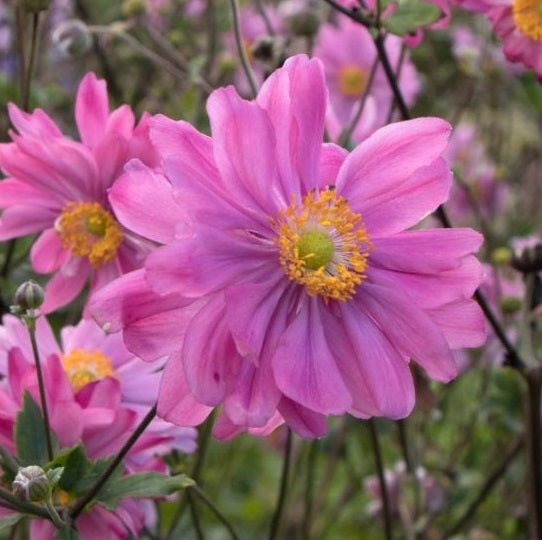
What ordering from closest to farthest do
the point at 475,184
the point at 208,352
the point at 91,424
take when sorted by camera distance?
the point at 208,352
the point at 91,424
the point at 475,184

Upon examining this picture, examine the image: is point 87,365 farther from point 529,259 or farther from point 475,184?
point 475,184

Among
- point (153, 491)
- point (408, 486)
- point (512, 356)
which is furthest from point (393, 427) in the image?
point (153, 491)

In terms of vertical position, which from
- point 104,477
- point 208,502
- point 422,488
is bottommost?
point 422,488

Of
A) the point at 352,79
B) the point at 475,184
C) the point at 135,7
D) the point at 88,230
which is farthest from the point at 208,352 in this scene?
the point at 475,184

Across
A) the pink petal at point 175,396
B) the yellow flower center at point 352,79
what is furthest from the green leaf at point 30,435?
the yellow flower center at point 352,79

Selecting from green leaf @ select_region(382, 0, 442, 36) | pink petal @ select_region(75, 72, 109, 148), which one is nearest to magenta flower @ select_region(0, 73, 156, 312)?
pink petal @ select_region(75, 72, 109, 148)

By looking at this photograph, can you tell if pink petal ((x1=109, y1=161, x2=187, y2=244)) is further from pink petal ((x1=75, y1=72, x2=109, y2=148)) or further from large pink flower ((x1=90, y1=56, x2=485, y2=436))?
pink petal ((x1=75, y1=72, x2=109, y2=148))
